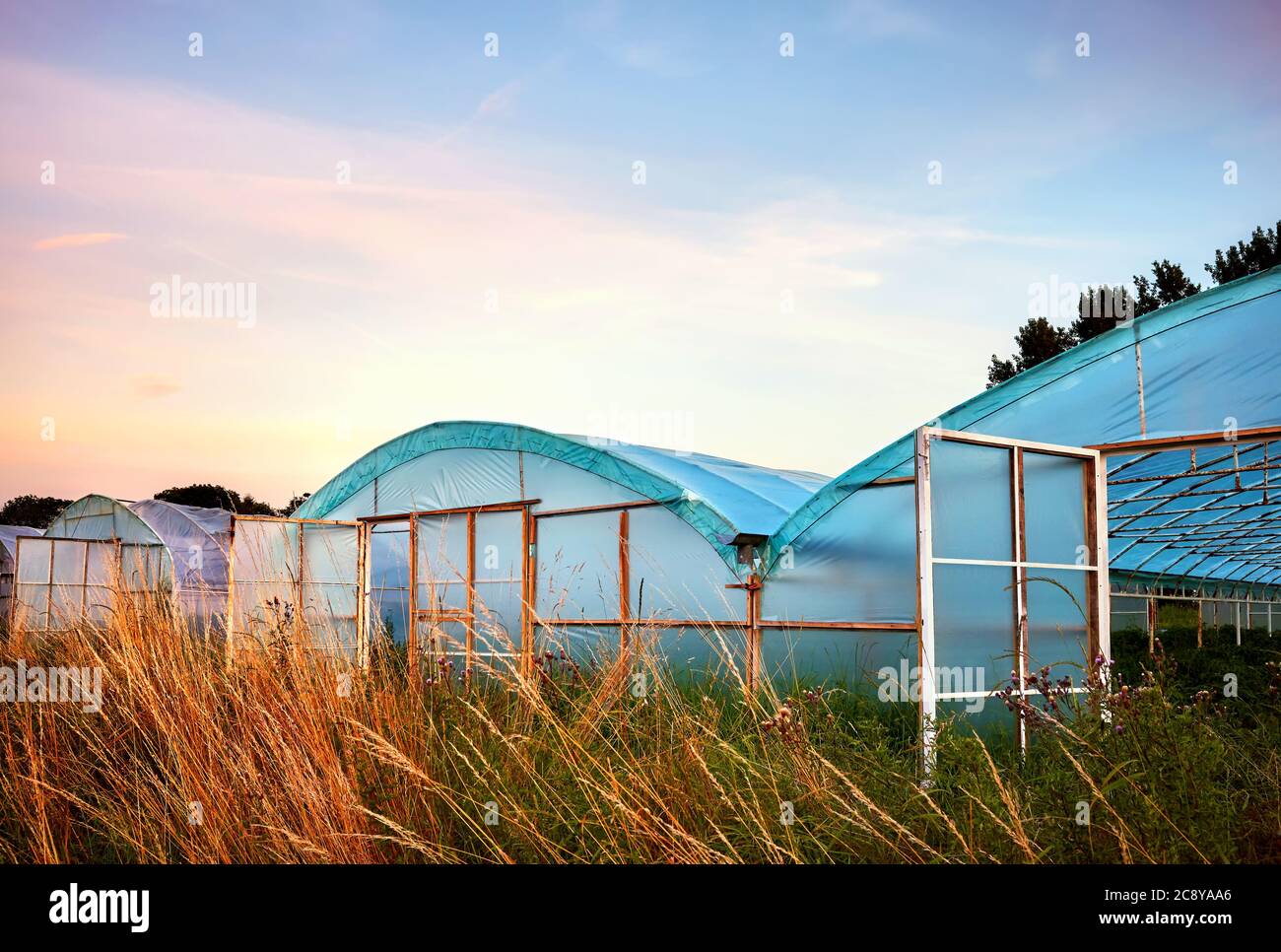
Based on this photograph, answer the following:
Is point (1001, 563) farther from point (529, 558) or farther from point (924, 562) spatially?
point (529, 558)

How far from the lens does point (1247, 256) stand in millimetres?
32375

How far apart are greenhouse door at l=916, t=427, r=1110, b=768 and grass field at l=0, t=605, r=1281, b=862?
5.65 feet

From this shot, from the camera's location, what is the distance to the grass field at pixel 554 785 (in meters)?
3.64

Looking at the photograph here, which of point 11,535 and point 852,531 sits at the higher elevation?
point 11,535

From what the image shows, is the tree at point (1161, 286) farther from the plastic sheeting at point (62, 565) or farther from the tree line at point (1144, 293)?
the plastic sheeting at point (62, 565)

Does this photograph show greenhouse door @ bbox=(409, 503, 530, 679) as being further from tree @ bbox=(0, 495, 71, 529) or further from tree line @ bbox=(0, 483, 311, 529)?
tree @ bbox=(0, 495, 71, 529)

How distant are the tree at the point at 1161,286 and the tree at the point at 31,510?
46223 millimetres

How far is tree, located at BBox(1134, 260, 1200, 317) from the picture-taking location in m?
32.9

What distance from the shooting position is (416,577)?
45.4 ft

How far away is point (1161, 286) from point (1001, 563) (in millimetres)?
30526

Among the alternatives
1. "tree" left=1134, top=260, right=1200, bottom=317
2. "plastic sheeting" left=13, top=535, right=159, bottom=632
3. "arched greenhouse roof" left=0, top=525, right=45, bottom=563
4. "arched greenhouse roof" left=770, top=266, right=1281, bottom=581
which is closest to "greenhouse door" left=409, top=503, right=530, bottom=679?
"arched greenhouse roof" left=770, top=266, right=1281, bottom=581

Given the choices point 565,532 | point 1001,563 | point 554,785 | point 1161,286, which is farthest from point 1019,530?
point 1161,286
